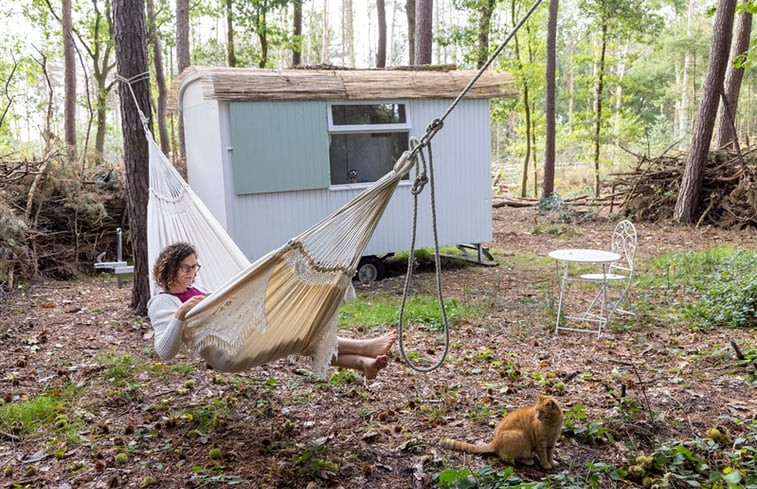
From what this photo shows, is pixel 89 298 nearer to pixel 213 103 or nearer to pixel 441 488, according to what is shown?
pixel 213 103

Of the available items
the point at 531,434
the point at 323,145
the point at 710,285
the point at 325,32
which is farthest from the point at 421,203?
the point at 325,32

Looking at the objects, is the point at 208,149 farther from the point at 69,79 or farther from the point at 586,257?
the point at 69,79

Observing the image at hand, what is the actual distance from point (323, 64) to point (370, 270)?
7.21 ft

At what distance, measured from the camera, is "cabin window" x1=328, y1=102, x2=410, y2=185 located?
19.3 feet

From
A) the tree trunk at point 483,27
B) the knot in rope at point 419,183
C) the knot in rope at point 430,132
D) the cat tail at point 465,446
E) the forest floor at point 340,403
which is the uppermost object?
the tree trunk at point 483,27

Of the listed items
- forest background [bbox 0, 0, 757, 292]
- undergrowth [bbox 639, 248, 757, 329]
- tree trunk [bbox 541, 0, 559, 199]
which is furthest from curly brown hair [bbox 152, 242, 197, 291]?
tree trunk [bbox 541, 0, 559, 199]

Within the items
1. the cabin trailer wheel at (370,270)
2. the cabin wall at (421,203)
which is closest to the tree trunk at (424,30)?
the cabin wall at (421,203)

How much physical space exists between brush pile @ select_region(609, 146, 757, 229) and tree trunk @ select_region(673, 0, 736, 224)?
8.2 inches

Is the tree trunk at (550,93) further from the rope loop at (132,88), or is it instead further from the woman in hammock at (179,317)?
the woman in hammock at (179,317)

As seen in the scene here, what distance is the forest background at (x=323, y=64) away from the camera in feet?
20.1

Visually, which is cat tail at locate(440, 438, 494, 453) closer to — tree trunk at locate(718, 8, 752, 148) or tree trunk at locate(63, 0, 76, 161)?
tree trunk at locate(718, 8, 752, 148)

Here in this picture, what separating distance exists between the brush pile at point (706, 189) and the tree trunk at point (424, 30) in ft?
11.8

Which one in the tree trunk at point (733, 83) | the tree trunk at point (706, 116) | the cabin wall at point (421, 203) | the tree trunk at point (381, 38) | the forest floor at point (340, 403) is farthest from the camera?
the tree trunk at point (381, 38)

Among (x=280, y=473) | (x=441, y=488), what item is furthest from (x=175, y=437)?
(x=441, y=488)
